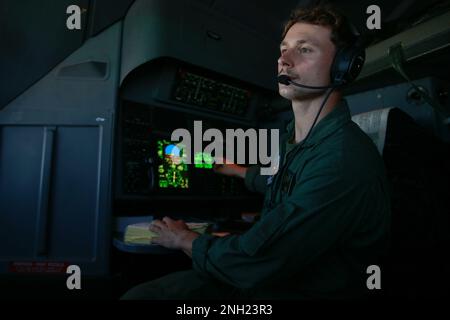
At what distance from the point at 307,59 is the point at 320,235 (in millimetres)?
545

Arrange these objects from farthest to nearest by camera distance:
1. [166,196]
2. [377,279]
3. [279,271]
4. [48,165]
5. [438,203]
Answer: [166,196] → [48,165] → [438,203] → [377,279] → [279,271]

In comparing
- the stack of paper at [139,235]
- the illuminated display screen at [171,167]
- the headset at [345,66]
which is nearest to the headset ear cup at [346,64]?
the headset at [345,66]

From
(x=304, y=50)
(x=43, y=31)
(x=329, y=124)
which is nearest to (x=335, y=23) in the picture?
(x=304, y=50)

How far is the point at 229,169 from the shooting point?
1590mm

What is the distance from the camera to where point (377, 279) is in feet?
2.61

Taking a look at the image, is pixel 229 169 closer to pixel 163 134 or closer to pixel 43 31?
pixel 163 134

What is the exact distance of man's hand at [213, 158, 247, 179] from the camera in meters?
1.53

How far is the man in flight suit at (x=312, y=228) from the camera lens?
0.61 m

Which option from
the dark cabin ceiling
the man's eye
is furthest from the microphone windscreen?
the dark cabin ceiling

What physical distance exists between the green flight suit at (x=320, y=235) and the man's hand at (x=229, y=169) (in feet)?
2.43

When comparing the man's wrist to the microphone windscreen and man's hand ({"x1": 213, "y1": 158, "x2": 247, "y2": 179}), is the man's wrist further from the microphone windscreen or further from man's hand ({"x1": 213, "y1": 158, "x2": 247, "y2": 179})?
man's hand ({"x1": 213, "y1": 158, "x2": 247, "y2": 179})
